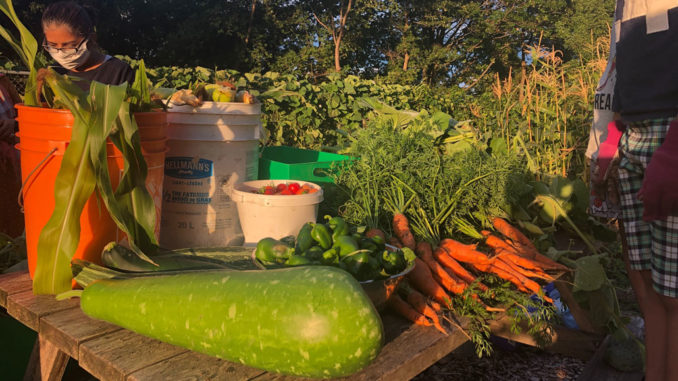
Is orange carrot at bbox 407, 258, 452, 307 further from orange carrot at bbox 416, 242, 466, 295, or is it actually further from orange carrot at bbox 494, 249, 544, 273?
orange carrot at bbox 494, 249, 544, 273

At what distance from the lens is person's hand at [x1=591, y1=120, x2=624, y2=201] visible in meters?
2.02

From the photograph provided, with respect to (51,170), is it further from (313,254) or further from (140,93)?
(313,254)

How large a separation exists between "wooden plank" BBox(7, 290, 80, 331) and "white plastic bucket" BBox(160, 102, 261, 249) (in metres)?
0.62

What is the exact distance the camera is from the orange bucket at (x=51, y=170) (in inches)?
61.4

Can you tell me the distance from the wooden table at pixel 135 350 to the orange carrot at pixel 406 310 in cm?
2

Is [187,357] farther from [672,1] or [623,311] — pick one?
[623,311]

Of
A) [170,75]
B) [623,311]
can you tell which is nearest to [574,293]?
[623,311]

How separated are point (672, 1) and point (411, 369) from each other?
1.52 m

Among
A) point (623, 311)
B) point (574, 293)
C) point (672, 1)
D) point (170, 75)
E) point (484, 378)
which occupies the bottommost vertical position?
point (484, 378)

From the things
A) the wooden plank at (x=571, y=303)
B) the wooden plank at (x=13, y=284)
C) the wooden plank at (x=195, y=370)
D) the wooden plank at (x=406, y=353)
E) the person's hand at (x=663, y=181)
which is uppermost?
the person's hand at (x=663, y=181)

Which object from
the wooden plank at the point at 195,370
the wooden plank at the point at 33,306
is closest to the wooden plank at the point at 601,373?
the wooden plank at the point at 195,370

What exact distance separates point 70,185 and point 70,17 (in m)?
1.29

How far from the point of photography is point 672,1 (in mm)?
1646

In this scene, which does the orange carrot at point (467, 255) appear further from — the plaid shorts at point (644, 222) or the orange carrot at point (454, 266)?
the plaid shorts at point (644, 222)
